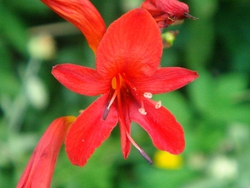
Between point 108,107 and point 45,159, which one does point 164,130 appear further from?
point 45,159

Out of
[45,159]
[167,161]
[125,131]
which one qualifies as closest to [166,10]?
[125,131]

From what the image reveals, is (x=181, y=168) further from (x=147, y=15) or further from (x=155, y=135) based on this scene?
(x=147, y=15)

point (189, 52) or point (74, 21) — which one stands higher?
point (74, 21)

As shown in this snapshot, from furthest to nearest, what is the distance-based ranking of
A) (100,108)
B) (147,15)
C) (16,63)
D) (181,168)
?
(16,63), (181,168), (100,108), (147,15)

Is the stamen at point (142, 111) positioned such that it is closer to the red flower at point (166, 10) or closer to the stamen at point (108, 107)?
→ the stamen at point (108, 107)

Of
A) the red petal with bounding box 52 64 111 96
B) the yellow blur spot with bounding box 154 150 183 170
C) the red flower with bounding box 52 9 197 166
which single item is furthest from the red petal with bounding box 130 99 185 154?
the yellow blur spot with bounding box 154 150 183 170

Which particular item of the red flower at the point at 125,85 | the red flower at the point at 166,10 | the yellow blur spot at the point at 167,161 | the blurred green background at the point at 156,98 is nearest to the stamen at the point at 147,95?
the red flower at the point at 125,85

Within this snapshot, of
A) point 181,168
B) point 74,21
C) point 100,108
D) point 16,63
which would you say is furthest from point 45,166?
point 16,63
